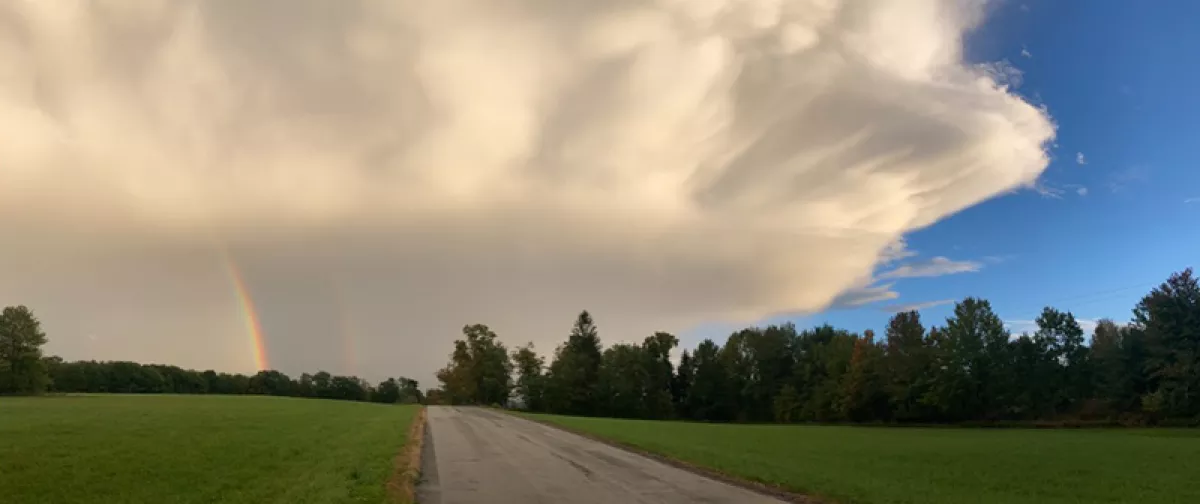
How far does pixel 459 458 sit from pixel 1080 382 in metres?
95.3

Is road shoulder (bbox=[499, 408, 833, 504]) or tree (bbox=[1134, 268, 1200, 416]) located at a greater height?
tree (bbox=[1134, 268, 1200, 416])

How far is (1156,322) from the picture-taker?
7456 centimetres

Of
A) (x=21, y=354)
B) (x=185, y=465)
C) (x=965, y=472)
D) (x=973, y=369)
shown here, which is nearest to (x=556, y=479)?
(x=185, y=465)

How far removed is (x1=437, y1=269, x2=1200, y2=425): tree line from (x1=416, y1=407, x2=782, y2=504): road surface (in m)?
74.9

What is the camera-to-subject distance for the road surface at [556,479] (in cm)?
1595

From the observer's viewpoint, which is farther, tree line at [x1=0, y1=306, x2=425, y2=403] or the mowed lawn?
tree line at [x1=0, y1=306, x2=425, y2=403]

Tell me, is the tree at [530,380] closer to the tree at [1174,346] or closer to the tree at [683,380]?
the tree at [683,380]

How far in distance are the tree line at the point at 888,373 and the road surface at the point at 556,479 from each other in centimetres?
A: 7493

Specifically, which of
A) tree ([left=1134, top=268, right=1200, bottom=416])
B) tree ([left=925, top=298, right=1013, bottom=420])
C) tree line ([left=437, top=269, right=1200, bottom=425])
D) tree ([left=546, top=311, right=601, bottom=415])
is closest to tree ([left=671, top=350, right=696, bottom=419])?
tree line ([left=437, top=269, right=1200, bottom=425])

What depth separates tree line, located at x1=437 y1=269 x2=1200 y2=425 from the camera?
7450 centimetres

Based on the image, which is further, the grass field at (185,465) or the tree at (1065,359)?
the tree at (1065,359)

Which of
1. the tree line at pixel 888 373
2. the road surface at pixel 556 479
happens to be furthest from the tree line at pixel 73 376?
the road surface at pixel 556 479

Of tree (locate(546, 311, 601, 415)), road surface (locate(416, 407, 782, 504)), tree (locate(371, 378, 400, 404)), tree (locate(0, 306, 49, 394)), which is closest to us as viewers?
road surface (locate(416, 407, 782, 504))

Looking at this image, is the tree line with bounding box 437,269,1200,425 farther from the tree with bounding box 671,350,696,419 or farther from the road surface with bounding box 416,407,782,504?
the road surface with bounding box 416,407,782,504
